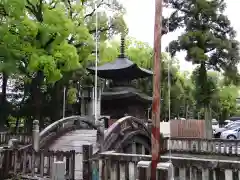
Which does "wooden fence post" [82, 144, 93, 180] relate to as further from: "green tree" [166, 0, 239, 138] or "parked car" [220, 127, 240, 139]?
"parked car" [220, 127, 240, 139]

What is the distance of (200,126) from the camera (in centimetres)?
2345

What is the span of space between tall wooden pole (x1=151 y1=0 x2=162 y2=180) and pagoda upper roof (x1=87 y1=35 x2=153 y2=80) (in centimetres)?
1818

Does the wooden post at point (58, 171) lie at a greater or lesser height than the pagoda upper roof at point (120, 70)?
lesser

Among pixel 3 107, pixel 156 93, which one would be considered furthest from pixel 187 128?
pixel 156 93

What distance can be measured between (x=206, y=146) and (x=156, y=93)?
40.0 feet

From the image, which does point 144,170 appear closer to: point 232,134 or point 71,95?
point 232,134

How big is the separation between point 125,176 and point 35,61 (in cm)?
1315

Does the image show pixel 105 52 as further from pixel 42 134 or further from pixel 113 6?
pixel 42 134

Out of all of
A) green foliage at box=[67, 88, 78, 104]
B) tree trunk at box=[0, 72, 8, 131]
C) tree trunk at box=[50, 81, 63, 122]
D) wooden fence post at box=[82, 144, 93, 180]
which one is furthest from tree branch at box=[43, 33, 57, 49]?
wooden fence post at box=[82, 144, 93, 180]

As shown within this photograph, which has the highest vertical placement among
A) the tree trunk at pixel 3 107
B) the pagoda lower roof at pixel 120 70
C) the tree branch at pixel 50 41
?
the tree branch at pixel 50 41

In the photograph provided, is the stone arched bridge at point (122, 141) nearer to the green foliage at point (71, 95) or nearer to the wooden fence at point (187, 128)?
the wooden fence at point (187, 128)

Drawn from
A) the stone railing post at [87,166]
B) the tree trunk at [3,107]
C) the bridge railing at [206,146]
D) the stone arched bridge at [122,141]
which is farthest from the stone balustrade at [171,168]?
the tree trunk at [3,107]

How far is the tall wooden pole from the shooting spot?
539 centimetres

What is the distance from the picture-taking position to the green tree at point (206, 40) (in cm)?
2219
